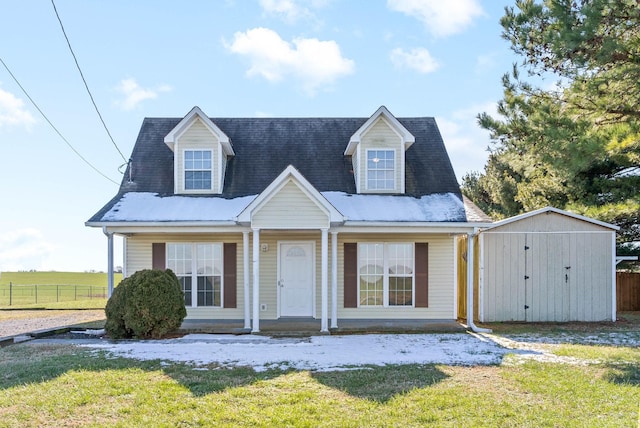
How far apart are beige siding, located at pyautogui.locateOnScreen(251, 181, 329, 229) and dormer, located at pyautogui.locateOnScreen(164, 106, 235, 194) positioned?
2.92 m

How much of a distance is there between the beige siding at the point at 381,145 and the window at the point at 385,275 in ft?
5.64

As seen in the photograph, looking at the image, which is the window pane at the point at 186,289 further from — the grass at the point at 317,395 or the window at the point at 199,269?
the grass at the point at 317,395

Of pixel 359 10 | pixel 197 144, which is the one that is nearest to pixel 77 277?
pixel 197 144

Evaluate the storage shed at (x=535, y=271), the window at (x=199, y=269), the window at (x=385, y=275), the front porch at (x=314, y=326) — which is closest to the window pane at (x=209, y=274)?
the window at (x=199, y=269)

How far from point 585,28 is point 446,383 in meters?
8.54

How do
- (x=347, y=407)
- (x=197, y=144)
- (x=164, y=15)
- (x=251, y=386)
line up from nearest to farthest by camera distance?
(x=347, y=407) < (x=251, y=386) < (x=164, y=15) < (x=197, y=144)

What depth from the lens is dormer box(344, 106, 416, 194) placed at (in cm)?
1438

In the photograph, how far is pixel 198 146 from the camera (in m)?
14.4

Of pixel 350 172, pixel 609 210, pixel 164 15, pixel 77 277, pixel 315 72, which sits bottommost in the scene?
pixel 77 277

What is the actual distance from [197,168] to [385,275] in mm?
6027

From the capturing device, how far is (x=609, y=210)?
1502cm

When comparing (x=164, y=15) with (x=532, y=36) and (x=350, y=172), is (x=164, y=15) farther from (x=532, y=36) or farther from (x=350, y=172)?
(x=532, y=36)

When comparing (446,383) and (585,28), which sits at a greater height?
(585,28)

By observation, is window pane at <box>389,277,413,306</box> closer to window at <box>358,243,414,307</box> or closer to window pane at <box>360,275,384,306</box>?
window at <box>358,243,414,307</box>
